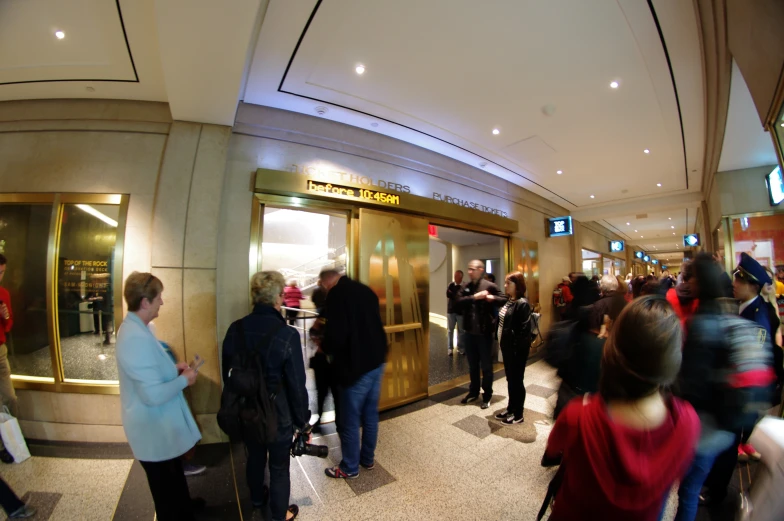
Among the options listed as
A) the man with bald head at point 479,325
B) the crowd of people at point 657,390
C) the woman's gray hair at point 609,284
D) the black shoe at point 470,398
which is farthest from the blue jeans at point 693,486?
the black shoe at point 470,398

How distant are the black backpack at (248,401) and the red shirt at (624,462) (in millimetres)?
1612

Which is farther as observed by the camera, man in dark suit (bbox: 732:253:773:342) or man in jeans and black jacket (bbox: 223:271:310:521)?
man in dark suit (bbox: 732:253:773:342)

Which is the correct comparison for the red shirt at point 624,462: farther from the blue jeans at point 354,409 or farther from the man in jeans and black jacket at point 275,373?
the blue jeans at point 354,409

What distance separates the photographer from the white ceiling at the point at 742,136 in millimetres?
2851

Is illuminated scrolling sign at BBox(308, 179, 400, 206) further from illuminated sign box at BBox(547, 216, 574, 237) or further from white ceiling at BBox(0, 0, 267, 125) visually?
illuminated sign box at BBox(547, 216, 574, 237)

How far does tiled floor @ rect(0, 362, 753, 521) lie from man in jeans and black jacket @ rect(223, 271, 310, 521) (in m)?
0.40

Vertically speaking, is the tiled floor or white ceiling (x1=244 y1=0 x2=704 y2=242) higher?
white ceiling (x1=244 y1=0 x2=704 y2=242)

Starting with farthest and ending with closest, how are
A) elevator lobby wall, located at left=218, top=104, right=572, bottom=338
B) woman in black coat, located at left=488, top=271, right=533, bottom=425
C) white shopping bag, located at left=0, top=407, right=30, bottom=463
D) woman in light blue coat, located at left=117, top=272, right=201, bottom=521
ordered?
1. woman in black coat, located at left=488, top=271, right=533, bottom=425
2. elevator lobby wall, located at left=218, top=104, right=572, bottom=338
3. white shopping bag, located at left=0, top=407, right=30, bottom=463
4. woman in light blue coat, located at left=117, top=272, right=201, bottom=521

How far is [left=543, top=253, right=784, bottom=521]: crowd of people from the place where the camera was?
0.77 meters

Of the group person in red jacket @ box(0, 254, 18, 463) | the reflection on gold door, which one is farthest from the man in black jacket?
person in red jacket @ box(0, 254, 18, 463)

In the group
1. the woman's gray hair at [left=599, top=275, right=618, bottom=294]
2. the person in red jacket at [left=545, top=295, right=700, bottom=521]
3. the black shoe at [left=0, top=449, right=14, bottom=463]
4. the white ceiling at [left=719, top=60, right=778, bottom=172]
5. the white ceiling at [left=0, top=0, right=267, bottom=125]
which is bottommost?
the black shoe at [left=0, top=449, right=14, bottom=463]

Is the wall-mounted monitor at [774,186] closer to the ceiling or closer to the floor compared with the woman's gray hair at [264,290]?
closer to the ceiling

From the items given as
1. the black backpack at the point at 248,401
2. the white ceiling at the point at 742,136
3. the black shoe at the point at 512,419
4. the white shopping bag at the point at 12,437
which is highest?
the white ceiling at the point at 742,136

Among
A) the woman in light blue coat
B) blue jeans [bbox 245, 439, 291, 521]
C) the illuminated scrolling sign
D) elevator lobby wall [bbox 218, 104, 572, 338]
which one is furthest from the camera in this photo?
the illuminated scrolling sign
